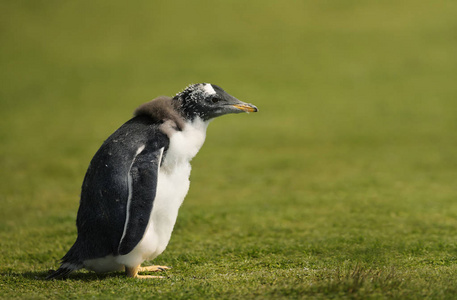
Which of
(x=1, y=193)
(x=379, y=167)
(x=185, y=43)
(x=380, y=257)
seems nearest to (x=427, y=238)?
(x=380, y=257)

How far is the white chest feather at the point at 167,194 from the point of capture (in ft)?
16.4

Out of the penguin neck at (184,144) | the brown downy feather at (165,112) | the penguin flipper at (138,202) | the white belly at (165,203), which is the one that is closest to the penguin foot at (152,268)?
the white belly at (165,203)

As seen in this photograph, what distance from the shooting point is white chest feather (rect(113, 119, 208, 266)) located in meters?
4.99

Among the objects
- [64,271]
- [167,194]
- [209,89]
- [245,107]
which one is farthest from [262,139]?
[64,271]

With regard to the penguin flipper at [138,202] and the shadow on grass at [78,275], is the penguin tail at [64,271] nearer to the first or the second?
the shadow on grass at [78,275]

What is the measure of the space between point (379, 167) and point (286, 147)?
2.63 metres

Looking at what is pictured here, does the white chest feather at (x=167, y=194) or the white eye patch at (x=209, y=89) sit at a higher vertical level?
the white eye patch at (x=209, y=89)

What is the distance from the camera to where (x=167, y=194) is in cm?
504

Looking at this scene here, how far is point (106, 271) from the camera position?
5.20m

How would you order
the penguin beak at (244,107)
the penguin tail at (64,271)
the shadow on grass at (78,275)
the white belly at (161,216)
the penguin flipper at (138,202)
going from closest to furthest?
1. the penguin flipper at (138,202)
2. the white belly at (161,216)
3. the penguin tail at (64,271)
4. the shadow on grass at (78,275)
5. the penguin beak at (244,107)

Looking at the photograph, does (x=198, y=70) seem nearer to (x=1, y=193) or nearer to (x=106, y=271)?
(x=1, y=193)

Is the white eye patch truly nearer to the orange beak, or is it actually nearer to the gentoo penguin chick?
the gentoo penguin chick

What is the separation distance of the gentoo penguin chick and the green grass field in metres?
0.24

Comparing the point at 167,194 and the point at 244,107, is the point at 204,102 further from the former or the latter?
the point at 167,194
